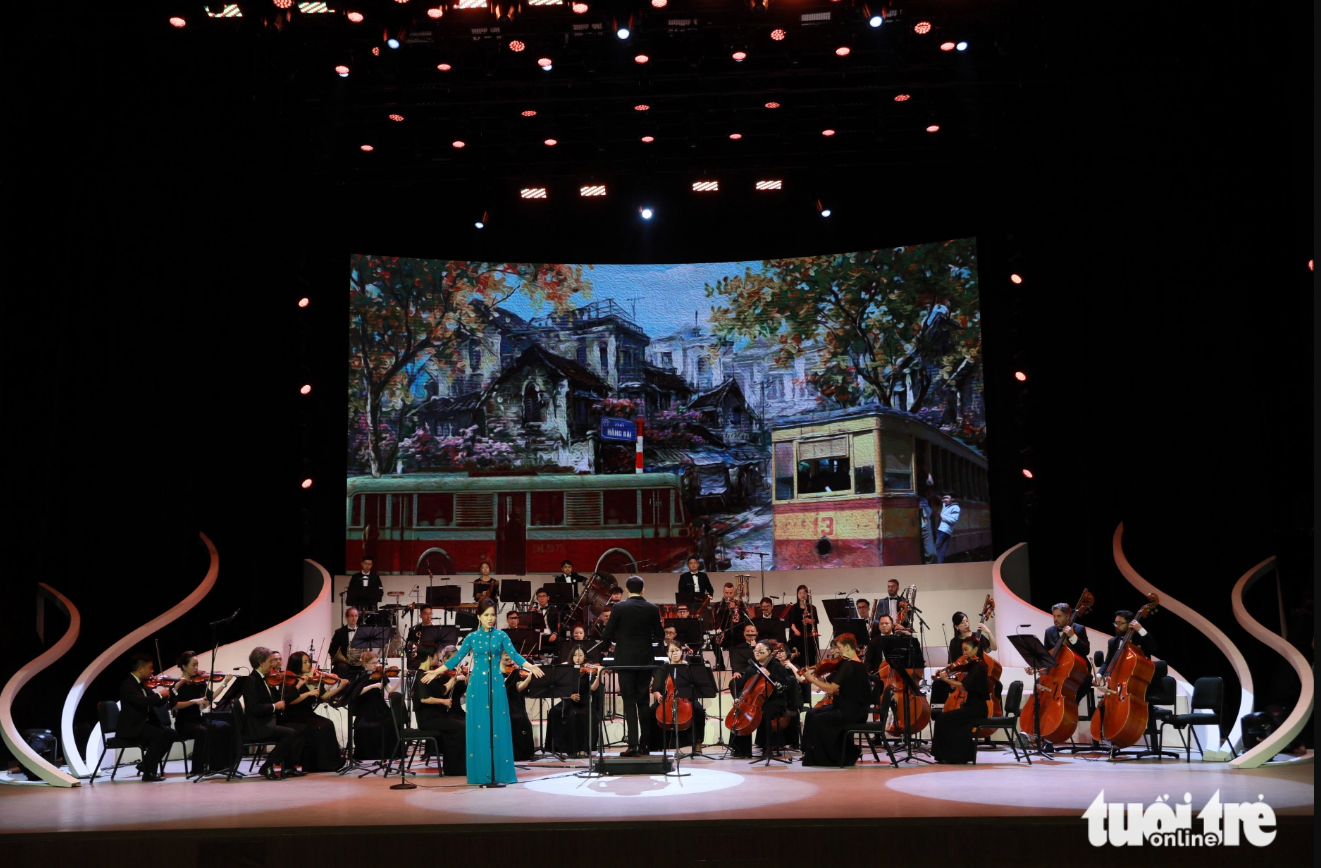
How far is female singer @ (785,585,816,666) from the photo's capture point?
11.9m

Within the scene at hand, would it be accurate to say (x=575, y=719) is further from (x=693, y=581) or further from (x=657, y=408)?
(x=657, y=408)

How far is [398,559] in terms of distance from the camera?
53.4ft

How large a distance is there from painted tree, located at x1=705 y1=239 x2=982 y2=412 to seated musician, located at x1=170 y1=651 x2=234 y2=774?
30.3 ft

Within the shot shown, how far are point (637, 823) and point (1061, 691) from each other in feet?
17.2

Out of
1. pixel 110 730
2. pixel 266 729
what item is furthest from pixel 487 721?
pixel 110 730

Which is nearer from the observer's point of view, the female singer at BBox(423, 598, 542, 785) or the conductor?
the conductor

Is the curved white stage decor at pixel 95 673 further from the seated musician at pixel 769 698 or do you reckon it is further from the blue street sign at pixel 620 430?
the blue street sign at pixel 620 430

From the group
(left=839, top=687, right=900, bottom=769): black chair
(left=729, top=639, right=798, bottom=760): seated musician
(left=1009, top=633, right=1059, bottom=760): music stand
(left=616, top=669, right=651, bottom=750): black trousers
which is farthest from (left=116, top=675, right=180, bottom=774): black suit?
(left=1009, top=633, right=1059, bottom=760): music stand

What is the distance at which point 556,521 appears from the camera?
54.1 ft

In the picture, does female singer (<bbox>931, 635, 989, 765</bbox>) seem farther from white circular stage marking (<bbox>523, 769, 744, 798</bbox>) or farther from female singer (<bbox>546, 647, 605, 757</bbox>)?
female singer (<bbox>546, 647, 605, 757</bbox>)

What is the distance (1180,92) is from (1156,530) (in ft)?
14.4

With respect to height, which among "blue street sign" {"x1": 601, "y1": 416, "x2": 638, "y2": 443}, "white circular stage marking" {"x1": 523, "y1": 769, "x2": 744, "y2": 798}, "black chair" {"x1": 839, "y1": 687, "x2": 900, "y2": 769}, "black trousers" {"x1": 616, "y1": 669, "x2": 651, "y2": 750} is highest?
"blue street sign" {"x1": 601, "y1": 416, "x2": 638, "y2": 443}

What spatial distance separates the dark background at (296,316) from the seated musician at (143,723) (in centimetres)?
117

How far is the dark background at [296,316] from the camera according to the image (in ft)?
31.4
